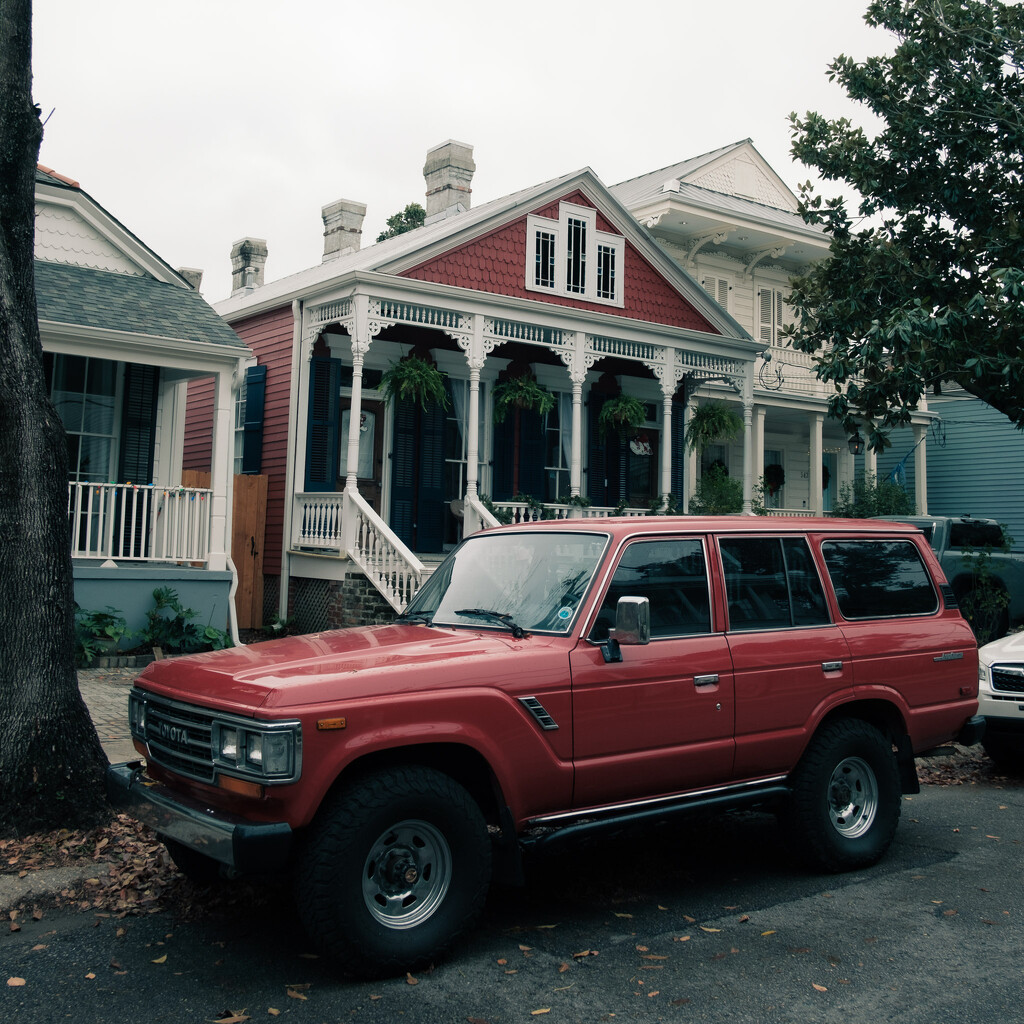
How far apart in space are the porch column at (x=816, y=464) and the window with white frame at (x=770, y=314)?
84.7 inches

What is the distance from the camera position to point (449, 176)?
1994 cm

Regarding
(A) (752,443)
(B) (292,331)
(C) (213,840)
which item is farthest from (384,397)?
(C) (213,840)

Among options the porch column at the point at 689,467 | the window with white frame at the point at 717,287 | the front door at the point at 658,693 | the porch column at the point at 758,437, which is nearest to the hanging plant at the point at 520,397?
the porch column at the point at 689,467

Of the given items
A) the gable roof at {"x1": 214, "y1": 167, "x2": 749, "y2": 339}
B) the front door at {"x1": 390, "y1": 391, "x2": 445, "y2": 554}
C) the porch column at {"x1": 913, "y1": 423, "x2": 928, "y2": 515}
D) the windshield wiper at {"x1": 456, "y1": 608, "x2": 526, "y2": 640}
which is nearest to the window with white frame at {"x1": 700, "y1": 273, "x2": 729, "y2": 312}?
the gable roof at {"x1": 214, "y1": 167, "x2": 749, "y2": 339}

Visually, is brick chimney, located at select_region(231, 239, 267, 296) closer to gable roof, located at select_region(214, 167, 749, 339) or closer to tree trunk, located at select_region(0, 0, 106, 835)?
gable roof, located at select_region(214, 167, 749, 339)

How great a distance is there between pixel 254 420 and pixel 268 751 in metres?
13.0

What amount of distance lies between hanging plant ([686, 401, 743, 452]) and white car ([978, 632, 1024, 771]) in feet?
32.4

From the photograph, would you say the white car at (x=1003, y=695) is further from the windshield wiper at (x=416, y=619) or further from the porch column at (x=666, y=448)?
the porch column at (x=666, y=448)

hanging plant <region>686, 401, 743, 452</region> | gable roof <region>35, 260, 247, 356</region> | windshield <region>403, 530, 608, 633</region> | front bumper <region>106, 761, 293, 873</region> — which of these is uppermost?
gable roof <region>35, 260, 247, 356</region>

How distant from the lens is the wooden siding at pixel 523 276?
15.3 m

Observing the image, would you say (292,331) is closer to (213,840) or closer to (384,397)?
(384,397)

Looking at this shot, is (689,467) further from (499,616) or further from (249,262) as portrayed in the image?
(499,616)

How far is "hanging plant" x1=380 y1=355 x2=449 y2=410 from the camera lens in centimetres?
1498

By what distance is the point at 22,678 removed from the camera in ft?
18.8
